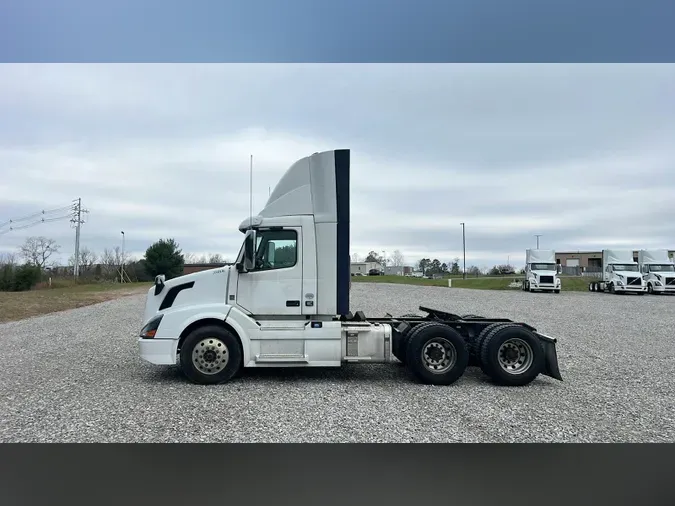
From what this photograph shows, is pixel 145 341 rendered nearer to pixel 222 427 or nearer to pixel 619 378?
pixel 222 427

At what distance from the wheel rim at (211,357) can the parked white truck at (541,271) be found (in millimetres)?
24492

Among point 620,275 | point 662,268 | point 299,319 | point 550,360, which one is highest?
point 662,268

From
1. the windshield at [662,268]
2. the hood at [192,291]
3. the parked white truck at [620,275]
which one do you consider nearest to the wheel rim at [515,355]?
the hood at [192,291]

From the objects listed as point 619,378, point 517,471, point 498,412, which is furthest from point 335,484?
point 619,378

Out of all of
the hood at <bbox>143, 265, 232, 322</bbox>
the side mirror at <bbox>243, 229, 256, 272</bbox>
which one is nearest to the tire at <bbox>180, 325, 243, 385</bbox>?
the hood at <bbox>143, 265, 232, 322</bbox>

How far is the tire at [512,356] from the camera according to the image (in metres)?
6.86

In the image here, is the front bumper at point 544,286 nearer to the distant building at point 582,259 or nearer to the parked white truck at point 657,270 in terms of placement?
the parked white truck at point 657,270

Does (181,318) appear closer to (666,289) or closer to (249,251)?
(249,251)

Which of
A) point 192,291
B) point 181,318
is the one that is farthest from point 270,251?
point 181,318

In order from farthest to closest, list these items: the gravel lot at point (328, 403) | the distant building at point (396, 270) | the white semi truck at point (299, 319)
→ the distant building at point (396, 270), the white semi truck at point (299, 319), the gravel lot at point (328, 403)

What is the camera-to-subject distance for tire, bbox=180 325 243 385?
22.0ft

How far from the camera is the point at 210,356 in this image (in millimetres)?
6762

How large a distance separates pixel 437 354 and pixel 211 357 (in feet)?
11.3

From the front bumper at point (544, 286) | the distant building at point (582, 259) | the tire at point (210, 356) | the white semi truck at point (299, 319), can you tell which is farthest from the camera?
the distant building at point (582, 259)
